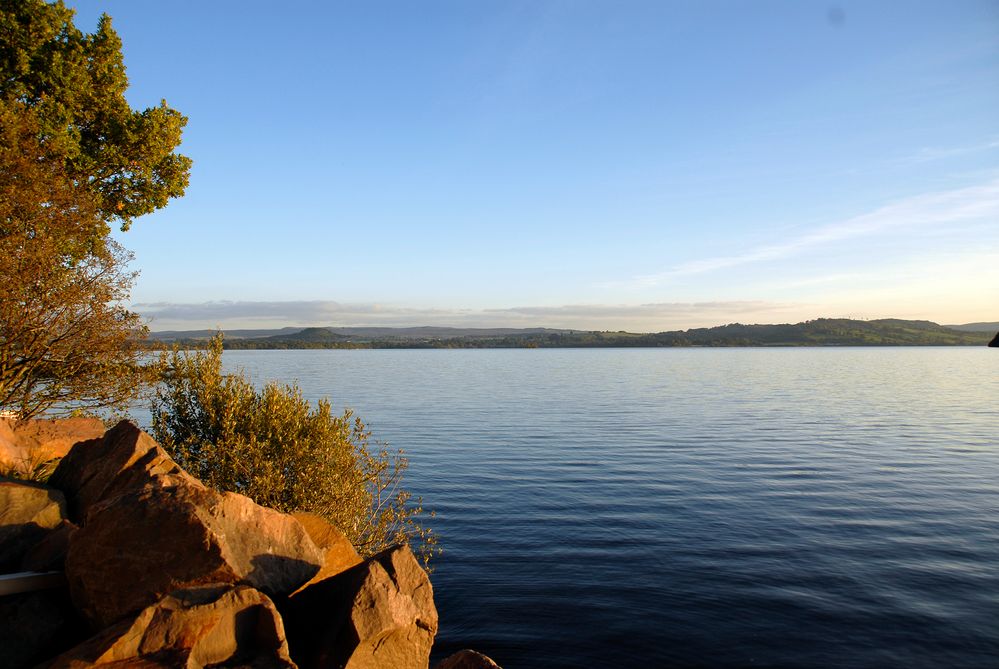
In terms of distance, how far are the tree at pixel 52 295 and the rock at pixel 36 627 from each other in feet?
50.2

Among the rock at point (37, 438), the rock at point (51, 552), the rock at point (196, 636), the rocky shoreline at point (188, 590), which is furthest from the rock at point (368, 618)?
the rock at point (37, 438)

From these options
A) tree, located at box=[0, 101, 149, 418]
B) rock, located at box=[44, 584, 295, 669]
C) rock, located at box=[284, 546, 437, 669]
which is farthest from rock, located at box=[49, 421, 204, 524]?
tree, located at box=[0, 101, 149, 418]

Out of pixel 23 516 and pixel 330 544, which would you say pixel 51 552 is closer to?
pixel 23 516

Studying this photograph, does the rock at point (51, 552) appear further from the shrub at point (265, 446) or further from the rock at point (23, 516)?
the shrub at point (265, 446)

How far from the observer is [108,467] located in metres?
13.4

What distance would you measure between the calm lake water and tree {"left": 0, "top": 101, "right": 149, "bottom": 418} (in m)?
6.88

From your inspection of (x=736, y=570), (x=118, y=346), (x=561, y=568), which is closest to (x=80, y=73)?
(x=118, y=346)

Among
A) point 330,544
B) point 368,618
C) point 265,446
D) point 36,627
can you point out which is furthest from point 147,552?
point 265,446

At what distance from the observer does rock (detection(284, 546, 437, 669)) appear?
10398 millimetres

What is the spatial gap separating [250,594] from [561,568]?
14.7 metres

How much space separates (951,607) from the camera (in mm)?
18922

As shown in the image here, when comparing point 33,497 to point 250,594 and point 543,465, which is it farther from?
point 543,465

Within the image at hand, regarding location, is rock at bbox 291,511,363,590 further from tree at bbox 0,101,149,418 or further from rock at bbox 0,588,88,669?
tree at bbox 0,101,149,418

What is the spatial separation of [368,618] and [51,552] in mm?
5844
